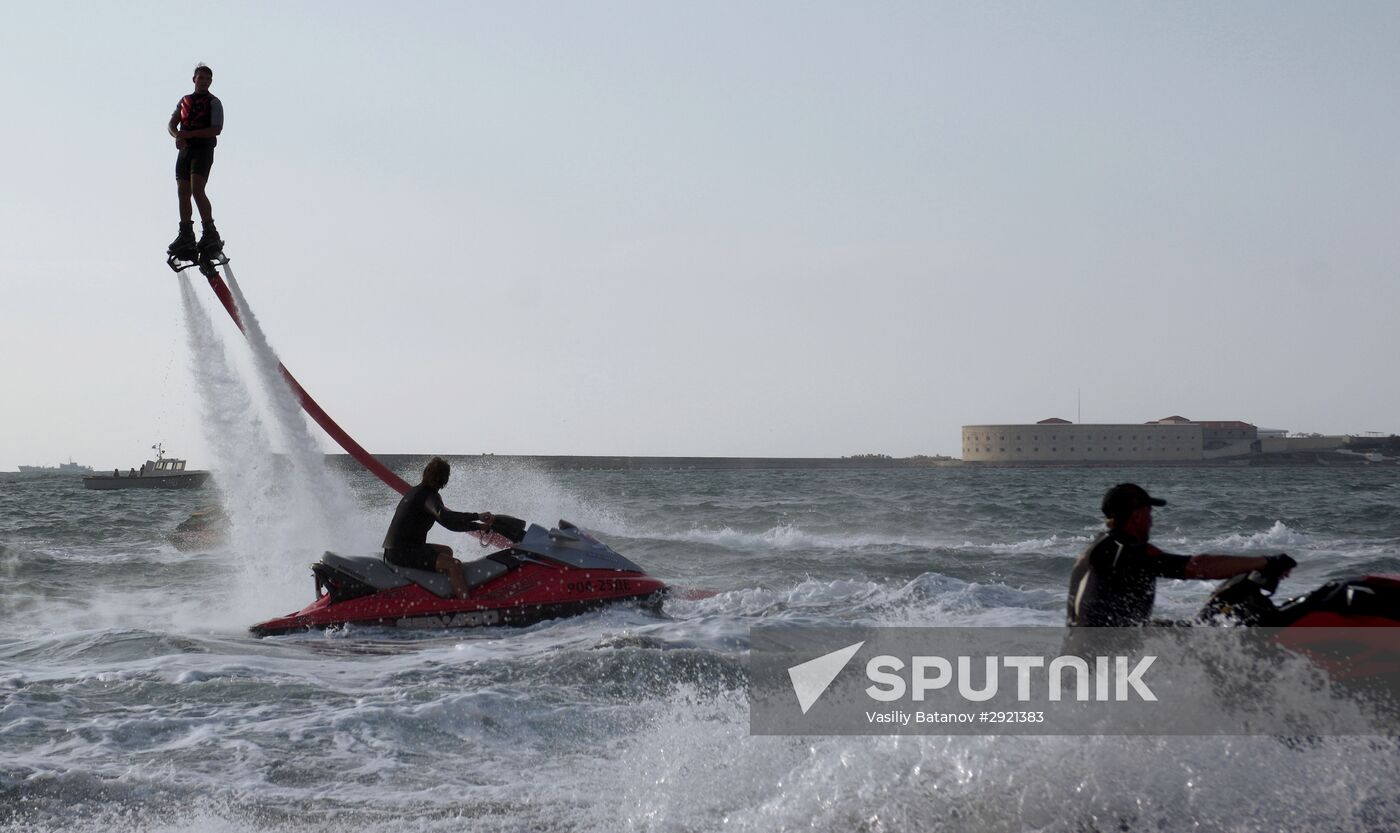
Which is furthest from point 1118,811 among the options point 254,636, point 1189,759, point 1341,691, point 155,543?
point 155,543

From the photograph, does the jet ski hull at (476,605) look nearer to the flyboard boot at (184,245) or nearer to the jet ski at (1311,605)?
the flyboard boot at (184,245)

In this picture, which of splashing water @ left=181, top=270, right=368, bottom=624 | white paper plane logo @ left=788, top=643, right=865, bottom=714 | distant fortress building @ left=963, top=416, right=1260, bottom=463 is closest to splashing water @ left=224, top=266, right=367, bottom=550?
splashing water @ left=181, top=270, right=368, bottom=624

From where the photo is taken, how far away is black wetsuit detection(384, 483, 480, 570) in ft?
35.7

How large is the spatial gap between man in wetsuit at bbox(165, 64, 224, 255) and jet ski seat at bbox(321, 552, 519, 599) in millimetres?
4132

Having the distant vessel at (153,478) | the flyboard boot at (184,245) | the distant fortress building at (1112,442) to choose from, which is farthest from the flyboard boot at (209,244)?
Answer: the distant fortress building at (1112,442)

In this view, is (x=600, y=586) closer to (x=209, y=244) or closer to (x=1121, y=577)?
(x=209, y=244)

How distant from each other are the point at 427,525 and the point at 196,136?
468cm

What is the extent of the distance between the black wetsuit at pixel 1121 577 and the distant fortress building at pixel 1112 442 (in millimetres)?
125345

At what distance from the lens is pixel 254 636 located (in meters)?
11.4

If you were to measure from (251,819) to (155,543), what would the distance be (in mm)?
21516

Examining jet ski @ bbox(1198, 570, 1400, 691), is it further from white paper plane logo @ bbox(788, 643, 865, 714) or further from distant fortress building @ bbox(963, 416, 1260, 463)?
distant fortress building @ bbox(963, 416, 1260, 463)

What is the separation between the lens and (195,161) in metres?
12.3

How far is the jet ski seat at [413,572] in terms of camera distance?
11.2m

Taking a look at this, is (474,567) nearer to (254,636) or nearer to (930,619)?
(254,636)
